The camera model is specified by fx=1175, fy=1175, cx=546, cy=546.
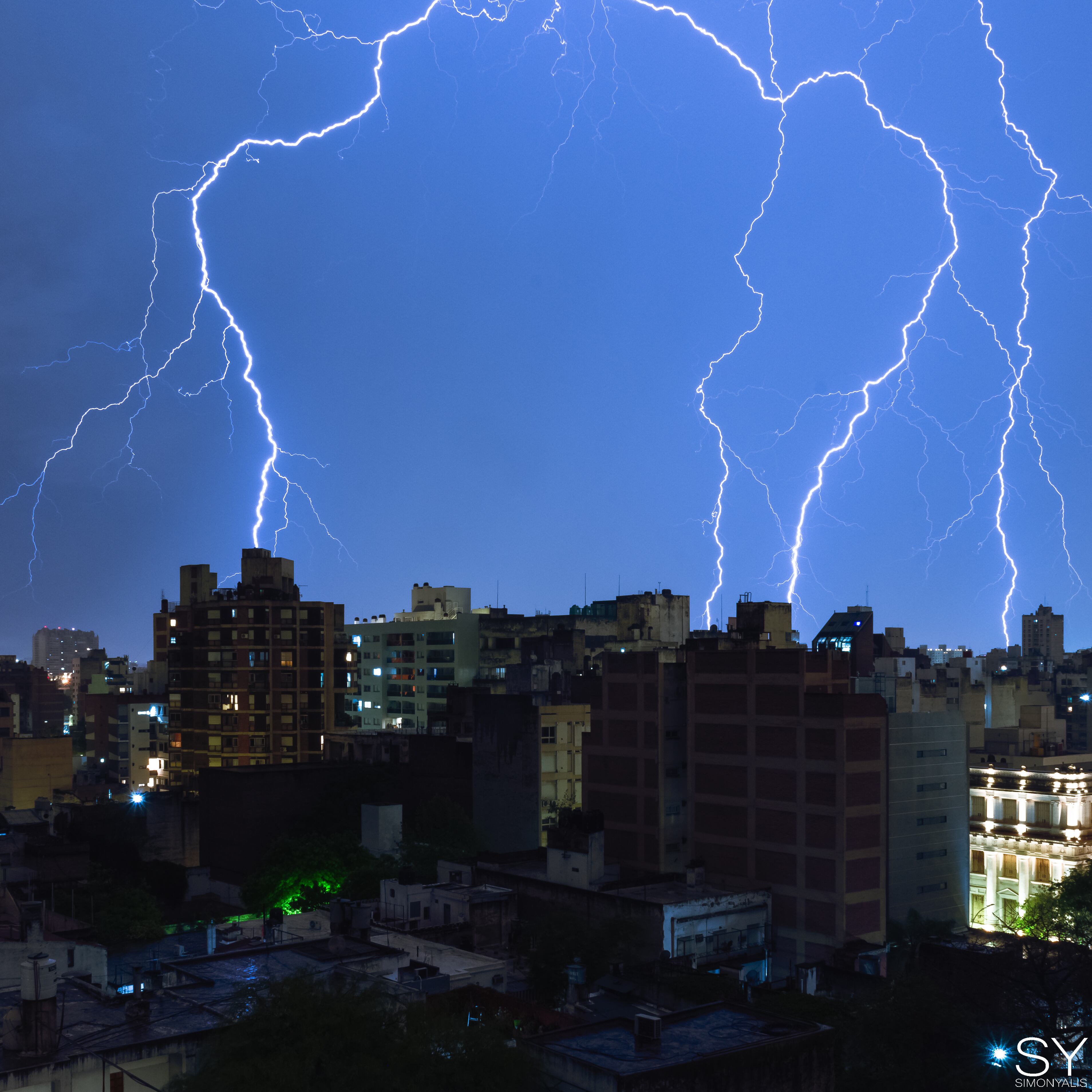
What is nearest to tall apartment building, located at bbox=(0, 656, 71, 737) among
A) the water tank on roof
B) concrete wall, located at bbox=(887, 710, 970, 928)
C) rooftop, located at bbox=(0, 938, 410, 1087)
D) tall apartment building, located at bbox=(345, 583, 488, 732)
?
tall apartment building, located at bbox=(345, 583, 488, 732)

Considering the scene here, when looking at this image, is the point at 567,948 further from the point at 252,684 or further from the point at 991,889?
the point at 252,684

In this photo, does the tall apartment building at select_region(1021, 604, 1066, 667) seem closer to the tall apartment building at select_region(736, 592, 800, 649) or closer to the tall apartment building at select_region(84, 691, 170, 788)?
the tall apartment building at select_region(736, 592, 800, 649)

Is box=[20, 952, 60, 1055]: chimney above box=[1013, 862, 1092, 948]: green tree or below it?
above

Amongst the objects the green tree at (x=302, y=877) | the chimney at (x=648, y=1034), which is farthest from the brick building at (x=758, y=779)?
the chimney at (x=648, y=1034)

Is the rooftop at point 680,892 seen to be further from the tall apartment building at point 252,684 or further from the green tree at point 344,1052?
the tall apartment building at point 252,684

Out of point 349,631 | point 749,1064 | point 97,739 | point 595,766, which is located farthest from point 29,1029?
point 97,739

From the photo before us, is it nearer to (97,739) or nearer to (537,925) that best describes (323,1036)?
(537,925)

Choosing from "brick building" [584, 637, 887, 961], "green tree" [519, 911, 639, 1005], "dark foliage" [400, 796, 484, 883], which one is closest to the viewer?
"green tree" [519, 911, 639, 1005]
